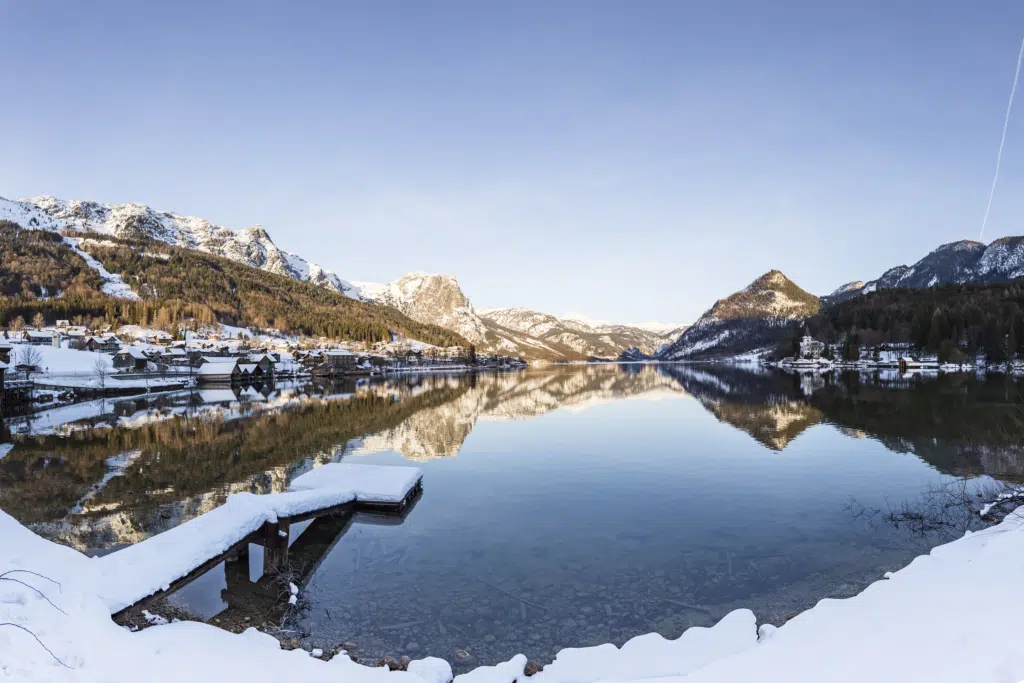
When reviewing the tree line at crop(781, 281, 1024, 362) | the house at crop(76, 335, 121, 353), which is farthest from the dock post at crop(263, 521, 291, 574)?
the tree line at crop(781, 281, 1024, 362)

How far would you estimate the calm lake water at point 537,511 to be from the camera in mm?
13070

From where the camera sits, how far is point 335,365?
168m

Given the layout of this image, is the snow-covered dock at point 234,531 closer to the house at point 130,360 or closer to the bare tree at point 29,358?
the bare tree at point 29,358

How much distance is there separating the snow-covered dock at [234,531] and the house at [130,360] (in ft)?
374

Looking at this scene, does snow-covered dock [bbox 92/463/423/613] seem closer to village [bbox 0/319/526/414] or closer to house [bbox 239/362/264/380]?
village [bbox 0/319/526/414]

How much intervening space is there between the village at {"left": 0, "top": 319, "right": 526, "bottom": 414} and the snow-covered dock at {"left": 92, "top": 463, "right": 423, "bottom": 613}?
57902 millimetres

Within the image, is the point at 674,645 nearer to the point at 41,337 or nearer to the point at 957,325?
the point at 41,337

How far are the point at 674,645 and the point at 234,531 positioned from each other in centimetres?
1108

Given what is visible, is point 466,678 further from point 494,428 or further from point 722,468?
point 494,428

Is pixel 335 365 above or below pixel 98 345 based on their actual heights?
below

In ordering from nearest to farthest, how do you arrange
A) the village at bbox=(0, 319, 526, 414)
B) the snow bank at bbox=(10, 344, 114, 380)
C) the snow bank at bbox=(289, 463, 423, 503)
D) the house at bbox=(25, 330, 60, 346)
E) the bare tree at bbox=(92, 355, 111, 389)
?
1. the snow bank at bbox=(289, 463, 423, 503)
2. the village at bbox=(0, 319, 526, 414)
3. the bare tree at bbox=(92, 355, 111, 389)
4. the snow bank at bbox=(10, 344, 114, 380)
5. the house at bbox=(25, 330, 60, 346)

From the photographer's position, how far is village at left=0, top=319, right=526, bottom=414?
74.8m

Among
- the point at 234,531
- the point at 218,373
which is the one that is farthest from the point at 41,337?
the point at 234,531

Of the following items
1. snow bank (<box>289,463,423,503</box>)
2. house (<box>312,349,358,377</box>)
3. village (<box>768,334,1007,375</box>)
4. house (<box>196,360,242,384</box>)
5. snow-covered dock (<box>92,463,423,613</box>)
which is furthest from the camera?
house (<box>312,349,358,377</box>)
